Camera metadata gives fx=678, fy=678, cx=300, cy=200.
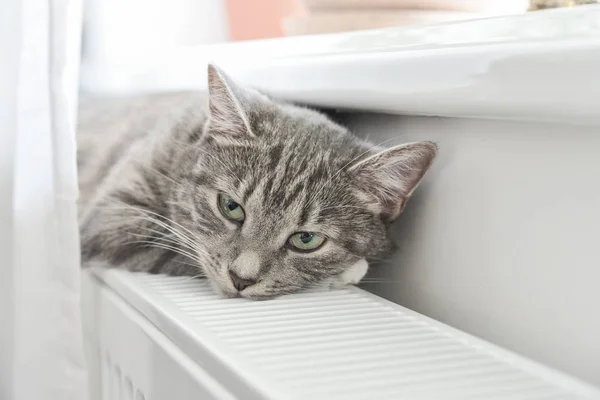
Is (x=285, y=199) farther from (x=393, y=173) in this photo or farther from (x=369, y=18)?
(x=369, y=18)

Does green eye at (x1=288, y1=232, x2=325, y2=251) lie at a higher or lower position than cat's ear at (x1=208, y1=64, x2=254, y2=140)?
lower

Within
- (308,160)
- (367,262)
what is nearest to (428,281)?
(367,262)

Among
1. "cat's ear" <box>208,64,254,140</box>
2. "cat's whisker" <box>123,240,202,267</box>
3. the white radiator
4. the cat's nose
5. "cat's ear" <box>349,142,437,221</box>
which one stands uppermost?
"cat's ear" <box>208,64,254,140</box>

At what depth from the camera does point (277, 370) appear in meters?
0.61

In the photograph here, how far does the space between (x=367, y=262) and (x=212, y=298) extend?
234 mm

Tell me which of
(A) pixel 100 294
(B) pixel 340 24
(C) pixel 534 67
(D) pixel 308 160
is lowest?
(A) pixel 100 294

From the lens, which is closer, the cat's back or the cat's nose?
the cat's nose

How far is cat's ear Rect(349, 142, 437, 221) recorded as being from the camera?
0.84 metres

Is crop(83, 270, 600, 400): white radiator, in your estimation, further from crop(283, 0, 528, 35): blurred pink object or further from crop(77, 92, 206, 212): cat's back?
crop(283, 0, 528, 35): blurred pink object

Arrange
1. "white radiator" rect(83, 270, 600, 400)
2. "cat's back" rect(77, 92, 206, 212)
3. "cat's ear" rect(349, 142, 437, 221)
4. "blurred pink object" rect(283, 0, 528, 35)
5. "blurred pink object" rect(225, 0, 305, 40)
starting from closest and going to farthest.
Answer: "white radiator" rect(83, 270, 600, 400), "cat's ear" rect(349, 142, 437, 221), "blurred pink object" rect(283, 0, 528, 35), "cat's back" rect(77, 92, 206, 212), "blurred pink object" rect(225, 0, 305, 40)

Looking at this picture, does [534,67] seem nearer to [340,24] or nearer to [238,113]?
[238,113]

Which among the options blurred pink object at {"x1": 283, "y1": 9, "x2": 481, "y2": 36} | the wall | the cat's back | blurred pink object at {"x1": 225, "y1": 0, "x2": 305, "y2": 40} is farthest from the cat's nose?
blurred pink object at {"x1": 225, "y1": 0, "x2": 305, "y2": 40}

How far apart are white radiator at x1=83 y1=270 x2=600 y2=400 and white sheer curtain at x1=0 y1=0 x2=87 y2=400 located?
0.19 ft

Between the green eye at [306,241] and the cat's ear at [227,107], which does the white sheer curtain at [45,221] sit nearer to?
the cat's ear at [227,107]
